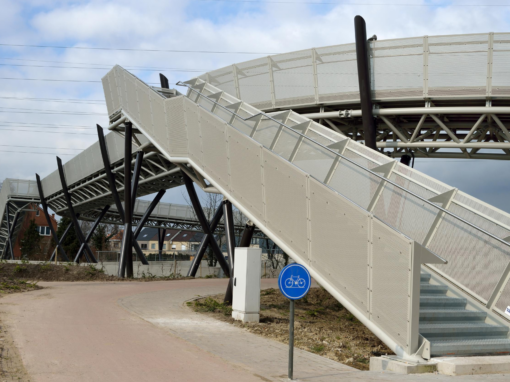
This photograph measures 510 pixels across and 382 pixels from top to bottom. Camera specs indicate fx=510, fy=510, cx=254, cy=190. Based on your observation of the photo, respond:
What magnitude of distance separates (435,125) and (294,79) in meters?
5.41

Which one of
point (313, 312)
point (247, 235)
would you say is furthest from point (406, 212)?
point (247, 235)

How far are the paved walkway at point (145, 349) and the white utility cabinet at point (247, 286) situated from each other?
0.56 m

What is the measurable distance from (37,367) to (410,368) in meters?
4.85

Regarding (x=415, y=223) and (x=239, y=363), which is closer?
(x=239, y=363)

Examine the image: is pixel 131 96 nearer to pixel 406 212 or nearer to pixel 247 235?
pixel 247 235

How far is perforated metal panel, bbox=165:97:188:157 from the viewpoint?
14.3m

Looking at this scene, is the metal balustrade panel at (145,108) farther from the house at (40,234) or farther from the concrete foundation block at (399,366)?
the house at (40,234)

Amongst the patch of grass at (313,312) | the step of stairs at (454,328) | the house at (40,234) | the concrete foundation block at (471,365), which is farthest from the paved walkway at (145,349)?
the house at (40,234)

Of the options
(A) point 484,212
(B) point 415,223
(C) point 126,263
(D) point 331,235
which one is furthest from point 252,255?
(C) point 126,263

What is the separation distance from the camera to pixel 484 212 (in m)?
10.2

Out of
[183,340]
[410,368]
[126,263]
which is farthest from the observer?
[126,263]

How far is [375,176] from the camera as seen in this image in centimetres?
944

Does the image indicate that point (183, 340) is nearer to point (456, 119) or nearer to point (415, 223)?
point (415, 223)

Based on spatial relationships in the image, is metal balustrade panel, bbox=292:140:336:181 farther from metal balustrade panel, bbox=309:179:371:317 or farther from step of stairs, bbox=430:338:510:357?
step of stairs, bbox=430:338:510:357
